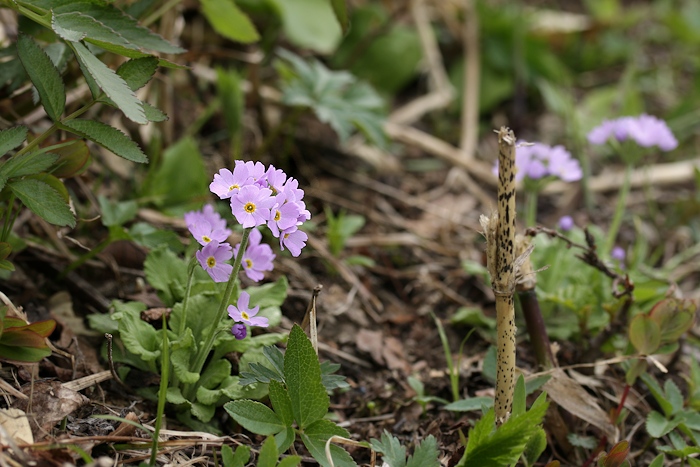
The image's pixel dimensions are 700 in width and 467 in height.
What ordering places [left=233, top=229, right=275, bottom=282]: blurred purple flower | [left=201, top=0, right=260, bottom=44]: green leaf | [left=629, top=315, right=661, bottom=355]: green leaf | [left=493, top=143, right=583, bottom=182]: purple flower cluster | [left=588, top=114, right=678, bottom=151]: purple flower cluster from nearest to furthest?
[left=233, top=229, right=275, bottom=282]: blurred purple flower
[left=629, top=315, right=661, bottom=355]: green leaf
[left=201, top=0, right=260, bottom=44]: green leaf
[left=493, top=143, right=583, bottom=182]: purple flower cluster
[left=588, top=114, right=678, bottom=151]: purple flower cluster

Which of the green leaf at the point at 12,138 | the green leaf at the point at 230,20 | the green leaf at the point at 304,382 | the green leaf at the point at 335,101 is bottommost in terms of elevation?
the green leaf at the point at 304,382

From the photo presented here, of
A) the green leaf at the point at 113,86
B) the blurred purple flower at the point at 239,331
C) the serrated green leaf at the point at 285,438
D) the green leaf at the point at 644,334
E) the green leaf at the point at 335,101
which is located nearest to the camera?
the green leaf at the point at 113,86

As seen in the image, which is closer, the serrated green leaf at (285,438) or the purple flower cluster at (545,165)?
the serrated green leaf at (285,438)

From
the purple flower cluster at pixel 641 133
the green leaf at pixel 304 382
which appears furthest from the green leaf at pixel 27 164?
the purple flower cluster at pixel 641 133

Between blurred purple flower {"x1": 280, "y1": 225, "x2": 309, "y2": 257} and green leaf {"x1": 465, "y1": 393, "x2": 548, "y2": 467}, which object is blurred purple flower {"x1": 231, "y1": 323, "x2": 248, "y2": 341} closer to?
blurred purple flower {"x1": 280, "y1": 225, "x2": 309, "y2": 257}

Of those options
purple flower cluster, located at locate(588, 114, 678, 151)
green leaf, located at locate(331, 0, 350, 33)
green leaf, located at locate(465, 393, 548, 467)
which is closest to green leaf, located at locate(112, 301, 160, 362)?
green leaf, located at locate(465, 393, 548, 467)


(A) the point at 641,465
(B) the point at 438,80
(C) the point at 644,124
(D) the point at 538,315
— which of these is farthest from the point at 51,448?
(B) the point at 438,80

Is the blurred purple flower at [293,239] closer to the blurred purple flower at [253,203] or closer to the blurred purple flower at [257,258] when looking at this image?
the blurred purple flower at [253,203]
